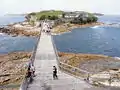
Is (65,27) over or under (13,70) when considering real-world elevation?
under

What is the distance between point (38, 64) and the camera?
35156mm

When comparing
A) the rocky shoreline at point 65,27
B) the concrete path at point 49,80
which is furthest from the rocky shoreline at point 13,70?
the rocky shoreline at point 65,27

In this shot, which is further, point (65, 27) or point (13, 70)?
point (65, 27)

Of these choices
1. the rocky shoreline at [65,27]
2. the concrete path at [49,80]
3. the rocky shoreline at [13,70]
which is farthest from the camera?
the rocky shoreline at [65,27]

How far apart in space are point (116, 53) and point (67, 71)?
126 ft

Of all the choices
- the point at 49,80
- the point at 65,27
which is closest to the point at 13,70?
the point at 49,80

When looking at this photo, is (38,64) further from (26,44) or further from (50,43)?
(26,44)

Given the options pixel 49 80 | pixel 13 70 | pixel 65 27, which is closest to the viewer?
pixel 49 80

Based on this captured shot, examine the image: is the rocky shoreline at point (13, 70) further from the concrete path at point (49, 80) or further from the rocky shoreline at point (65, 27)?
the rocky shoreline at point (65, 27)

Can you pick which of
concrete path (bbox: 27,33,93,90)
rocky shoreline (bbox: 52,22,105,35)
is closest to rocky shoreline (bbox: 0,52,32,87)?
concrete path (bbox: 27,33,93,90)

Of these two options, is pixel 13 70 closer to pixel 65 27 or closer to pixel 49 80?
pixel 49 80

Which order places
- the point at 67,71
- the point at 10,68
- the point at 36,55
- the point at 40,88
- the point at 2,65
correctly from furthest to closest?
1. the point at 2,65
2. the point at 10,68
3. the point at 36,55
4. the point at 67,71
5. the point at 40,88

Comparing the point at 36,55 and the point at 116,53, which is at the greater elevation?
the point at 36,55

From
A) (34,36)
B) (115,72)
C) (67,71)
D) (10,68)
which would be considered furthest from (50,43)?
(34,36)
